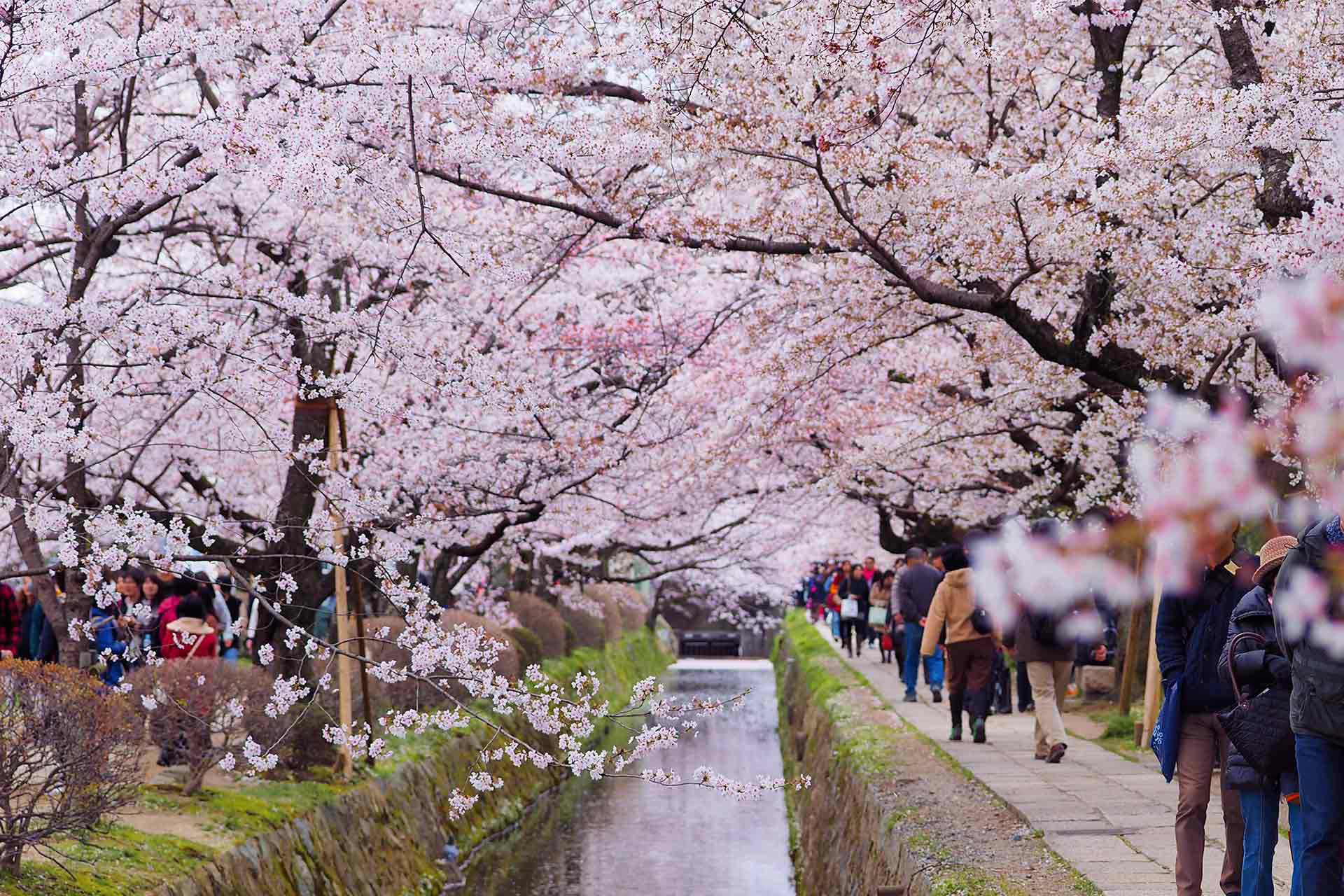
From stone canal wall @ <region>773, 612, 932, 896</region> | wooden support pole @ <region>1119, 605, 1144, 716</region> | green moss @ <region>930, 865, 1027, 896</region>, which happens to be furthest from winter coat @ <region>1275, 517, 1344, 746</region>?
wooden support pole @ <region>1119, 605, 1144, 716</region>

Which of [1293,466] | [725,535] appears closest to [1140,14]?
[1293,466]

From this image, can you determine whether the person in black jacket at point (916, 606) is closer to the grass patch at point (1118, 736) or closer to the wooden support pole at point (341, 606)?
the grass patch at point (1118, 736)

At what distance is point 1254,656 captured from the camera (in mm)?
4508

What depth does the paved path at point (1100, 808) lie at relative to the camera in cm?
603

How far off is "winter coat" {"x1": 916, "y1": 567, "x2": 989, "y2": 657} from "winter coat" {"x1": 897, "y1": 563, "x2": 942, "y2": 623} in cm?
342

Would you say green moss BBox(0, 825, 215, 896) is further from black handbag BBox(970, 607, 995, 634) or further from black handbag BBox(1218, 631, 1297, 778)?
black handbag BBox(970, 607, 995, 634)

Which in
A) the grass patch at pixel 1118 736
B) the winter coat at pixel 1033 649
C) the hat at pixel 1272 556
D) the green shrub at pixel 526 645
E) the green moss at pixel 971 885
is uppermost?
the hat at pixel 1272 556

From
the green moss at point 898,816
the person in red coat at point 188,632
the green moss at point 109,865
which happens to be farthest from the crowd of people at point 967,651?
the person in red coat at point 188,632

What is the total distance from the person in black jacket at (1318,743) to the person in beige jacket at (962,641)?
651 cm

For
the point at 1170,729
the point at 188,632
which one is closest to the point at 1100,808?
the point at 1170,729

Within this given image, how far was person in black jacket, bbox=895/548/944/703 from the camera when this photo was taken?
14.4 metres

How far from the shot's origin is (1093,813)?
765cm

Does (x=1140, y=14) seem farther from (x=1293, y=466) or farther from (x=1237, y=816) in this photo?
(x=1237, y=816)

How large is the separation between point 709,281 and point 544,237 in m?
5.41
